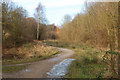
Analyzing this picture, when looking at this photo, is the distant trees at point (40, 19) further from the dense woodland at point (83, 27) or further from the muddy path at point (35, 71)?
the muddy path at point (35, 71)

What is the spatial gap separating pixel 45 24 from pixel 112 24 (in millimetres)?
27133

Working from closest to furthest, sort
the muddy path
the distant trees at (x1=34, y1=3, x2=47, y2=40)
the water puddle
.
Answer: the muddy path < the water puddle < the distant trees at (x1=34, y1=3, x2=47, y2=40)

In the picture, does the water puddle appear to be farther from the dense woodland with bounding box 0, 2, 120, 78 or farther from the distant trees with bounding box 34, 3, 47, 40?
the distant trees with bounding box 34, 3, 47, 40

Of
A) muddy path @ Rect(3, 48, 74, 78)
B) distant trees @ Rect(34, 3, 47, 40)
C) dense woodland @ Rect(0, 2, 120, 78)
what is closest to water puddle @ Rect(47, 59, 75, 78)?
muddy path @ Rect(3, 48, 74, 78)

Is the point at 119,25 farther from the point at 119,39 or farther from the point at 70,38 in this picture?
the point at 70,38

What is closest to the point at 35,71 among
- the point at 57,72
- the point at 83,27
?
the point at 57,72

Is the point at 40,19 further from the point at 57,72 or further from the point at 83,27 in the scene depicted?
the point at 57,72

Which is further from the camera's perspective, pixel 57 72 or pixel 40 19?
pixel 40 19

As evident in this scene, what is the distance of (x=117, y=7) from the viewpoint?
4.84 m

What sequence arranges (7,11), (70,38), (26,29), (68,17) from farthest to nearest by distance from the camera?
(68,17)
(70,38)
(26,29)
(7,11)

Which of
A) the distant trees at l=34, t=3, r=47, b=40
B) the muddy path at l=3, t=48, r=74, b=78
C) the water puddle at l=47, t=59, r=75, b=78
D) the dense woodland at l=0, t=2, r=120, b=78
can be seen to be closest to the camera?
the dense woodland at l=0, t=2, r=120, b=78

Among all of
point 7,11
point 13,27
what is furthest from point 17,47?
point 7,11

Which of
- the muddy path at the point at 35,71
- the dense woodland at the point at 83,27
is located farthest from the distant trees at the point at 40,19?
the muddy path at the point at 35,71

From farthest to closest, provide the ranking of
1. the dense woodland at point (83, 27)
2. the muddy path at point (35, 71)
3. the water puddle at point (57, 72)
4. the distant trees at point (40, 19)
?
the distant trees at point (40, 19) < the water puddle at point (57, 72) < the muddy path at point (35, 71) < the dense woodland at point (83, 27)
